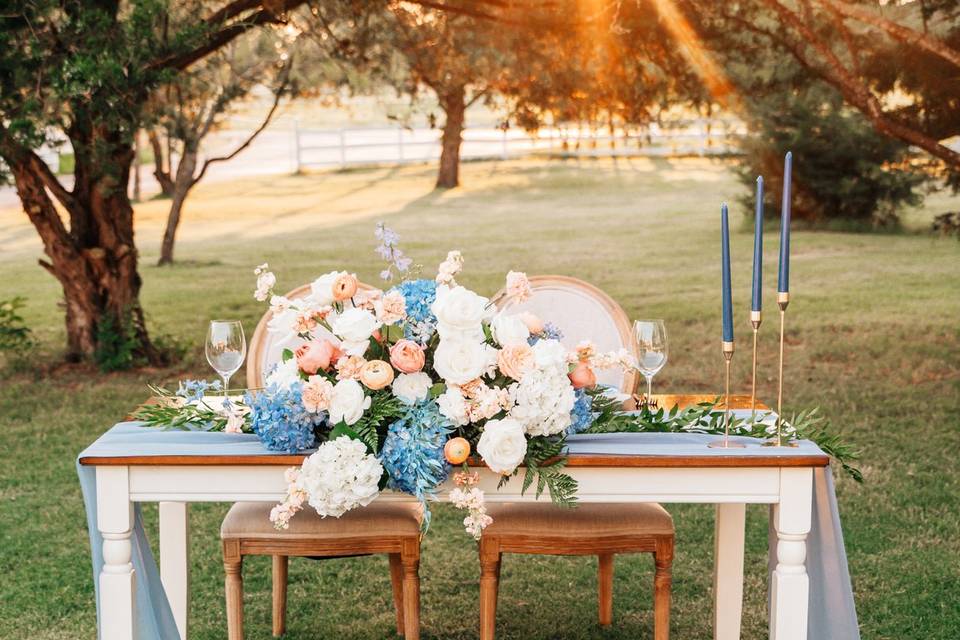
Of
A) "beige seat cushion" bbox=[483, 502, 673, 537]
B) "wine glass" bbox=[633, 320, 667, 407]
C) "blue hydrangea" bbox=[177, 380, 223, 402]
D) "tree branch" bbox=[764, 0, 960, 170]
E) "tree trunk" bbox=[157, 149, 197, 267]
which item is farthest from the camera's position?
"tree trunk" bbox=[157, 149, 197, 267]

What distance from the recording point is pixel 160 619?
2.87 meters

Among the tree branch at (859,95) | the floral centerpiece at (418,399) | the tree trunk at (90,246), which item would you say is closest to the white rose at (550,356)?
the floral centerpiece at (418,399)

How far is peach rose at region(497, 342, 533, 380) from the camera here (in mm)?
2537

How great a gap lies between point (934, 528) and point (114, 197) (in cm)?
508

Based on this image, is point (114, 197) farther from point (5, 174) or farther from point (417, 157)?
point (417, 157)

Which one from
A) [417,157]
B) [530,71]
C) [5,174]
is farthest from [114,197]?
[417,157]

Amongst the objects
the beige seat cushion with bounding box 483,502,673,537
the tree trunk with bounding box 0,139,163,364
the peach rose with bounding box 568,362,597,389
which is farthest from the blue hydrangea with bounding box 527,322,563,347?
the tree trunk with bounding box 0,139,163,364

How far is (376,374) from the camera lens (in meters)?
2.52

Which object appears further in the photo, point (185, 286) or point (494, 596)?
point (185, 286)

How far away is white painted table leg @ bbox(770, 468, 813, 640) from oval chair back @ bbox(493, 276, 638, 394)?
0.99 meters

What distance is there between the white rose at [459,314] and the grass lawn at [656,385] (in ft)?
5.12

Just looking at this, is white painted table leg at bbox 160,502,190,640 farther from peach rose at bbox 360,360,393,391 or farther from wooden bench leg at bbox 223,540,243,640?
peach rose at bbox 360,360,393,391

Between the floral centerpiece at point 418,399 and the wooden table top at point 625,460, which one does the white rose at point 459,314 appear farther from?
the wooden table top at point 625,460

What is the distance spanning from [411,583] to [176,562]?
0.68 metres
